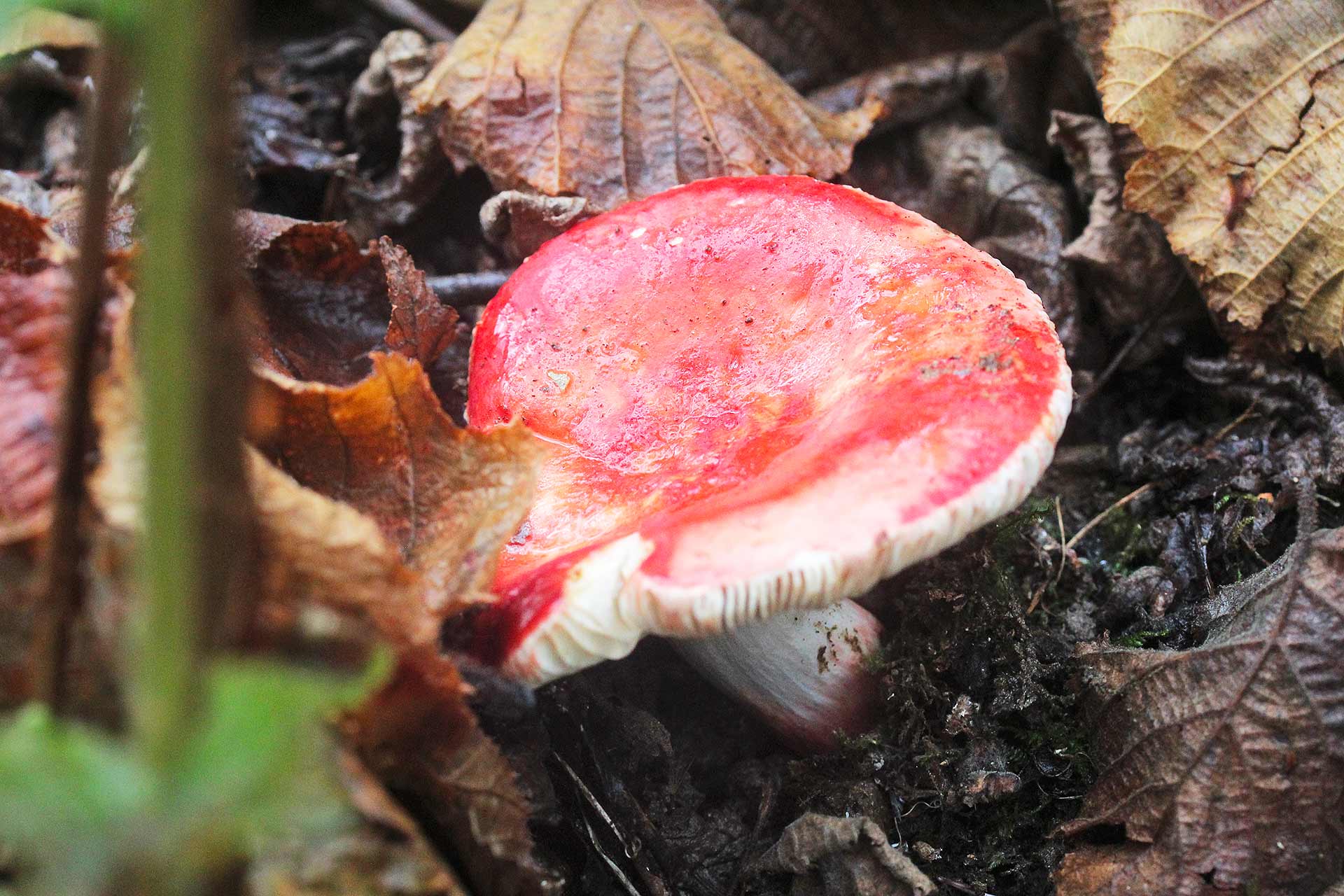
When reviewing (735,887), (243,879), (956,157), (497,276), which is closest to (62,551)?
(243,879)

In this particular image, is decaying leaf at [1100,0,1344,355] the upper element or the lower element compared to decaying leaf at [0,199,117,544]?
upper

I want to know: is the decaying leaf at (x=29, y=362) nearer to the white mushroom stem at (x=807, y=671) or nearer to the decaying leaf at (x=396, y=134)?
the white mushroom stem at (x=807, y=671)

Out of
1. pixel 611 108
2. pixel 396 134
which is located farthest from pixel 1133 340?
pixel 396 134

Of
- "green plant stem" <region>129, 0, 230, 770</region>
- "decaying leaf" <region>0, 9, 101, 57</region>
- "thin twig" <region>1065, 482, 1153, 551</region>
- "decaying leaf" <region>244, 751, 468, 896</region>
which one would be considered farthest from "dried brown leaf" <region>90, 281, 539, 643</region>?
"decaying leaf" <region>0, 9, 101, 57</region>

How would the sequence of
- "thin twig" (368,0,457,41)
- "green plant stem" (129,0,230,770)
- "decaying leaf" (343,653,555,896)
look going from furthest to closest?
"thin twig" (368,0,457,41), "decaying leaf" (343,653,555,896), "green plant stem" (129,0,230,770)

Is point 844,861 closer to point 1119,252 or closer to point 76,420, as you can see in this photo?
point 76,420

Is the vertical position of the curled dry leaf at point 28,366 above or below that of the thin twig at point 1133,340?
above

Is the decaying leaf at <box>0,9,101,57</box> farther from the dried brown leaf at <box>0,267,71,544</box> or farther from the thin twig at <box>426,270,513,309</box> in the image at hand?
the dried brown leaf at <box>0,267,71,544</box>

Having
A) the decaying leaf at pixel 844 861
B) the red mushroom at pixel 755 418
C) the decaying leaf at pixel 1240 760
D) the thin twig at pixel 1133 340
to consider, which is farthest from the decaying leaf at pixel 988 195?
the decaying leaf at pixel 844 861
